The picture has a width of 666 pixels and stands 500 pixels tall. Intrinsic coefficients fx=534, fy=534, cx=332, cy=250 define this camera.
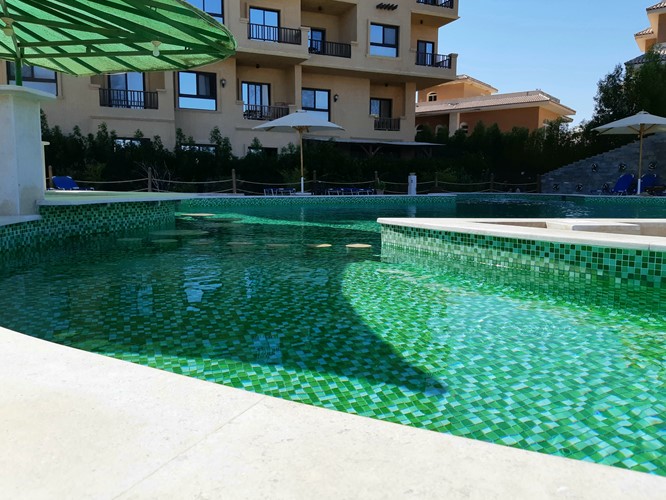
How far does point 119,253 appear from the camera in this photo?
737cm

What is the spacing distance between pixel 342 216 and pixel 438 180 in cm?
996

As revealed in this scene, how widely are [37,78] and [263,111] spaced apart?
8838 millimetres

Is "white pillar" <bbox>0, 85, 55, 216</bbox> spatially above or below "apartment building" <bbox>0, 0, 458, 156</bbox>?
below

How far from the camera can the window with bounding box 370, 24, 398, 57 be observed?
2573 cm

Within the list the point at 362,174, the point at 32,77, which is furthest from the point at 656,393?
the point at 32,77

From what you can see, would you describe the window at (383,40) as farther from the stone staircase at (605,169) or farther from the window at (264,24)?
the stone staircase at (605,169)

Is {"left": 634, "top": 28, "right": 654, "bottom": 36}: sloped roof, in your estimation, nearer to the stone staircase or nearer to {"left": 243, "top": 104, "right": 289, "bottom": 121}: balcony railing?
the stone staircase

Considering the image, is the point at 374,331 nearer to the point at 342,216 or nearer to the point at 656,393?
the point at 656,393

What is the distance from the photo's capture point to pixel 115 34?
26.4 feet

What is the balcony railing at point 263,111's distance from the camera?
930 inches

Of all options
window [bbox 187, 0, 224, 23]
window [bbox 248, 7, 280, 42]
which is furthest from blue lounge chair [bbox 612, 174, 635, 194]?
window [bbox 187, 0, 224, 23]

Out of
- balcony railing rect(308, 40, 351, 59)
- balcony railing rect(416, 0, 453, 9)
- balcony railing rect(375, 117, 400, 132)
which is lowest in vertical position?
balcony railing rect(375, 117, 400, 132)

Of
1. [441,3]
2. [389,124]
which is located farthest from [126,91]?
[441,3]

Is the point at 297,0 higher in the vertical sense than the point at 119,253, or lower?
higher
